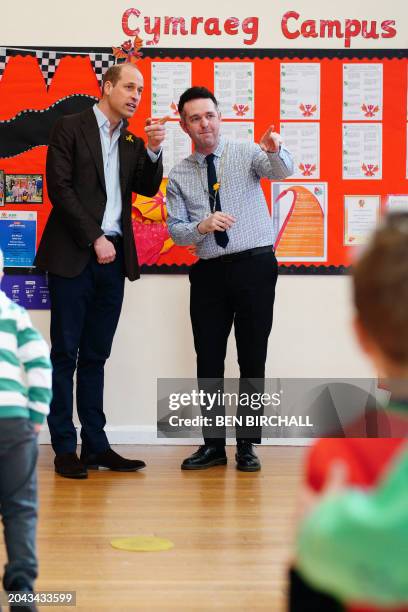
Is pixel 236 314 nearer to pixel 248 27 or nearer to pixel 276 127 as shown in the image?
pixel 276 127

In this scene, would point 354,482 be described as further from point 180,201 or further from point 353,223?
point 353,223

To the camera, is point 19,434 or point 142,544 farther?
point 142,544

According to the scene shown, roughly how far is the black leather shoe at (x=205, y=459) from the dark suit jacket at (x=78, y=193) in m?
0.74

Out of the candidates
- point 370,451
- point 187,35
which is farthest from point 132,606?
point 187,35

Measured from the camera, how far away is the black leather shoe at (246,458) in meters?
3.43

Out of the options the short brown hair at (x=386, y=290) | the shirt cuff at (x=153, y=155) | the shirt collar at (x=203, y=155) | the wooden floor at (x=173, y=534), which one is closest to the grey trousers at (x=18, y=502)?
the wooden floor at (x=173, y=534)

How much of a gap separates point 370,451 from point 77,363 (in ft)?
9.20

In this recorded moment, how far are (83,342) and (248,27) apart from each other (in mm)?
1642

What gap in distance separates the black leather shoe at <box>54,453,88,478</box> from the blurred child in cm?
248

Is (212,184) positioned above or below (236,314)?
above

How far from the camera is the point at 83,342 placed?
11.3 feet

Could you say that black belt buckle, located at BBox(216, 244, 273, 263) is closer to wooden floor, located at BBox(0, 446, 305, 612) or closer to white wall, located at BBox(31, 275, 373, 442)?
white wall, located at BBox(31, 275, 373, 442)

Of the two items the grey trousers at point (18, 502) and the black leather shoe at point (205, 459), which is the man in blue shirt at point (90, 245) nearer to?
the black leather shoe at point (205, 459)

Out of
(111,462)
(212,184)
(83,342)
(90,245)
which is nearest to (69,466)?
(111,462)
